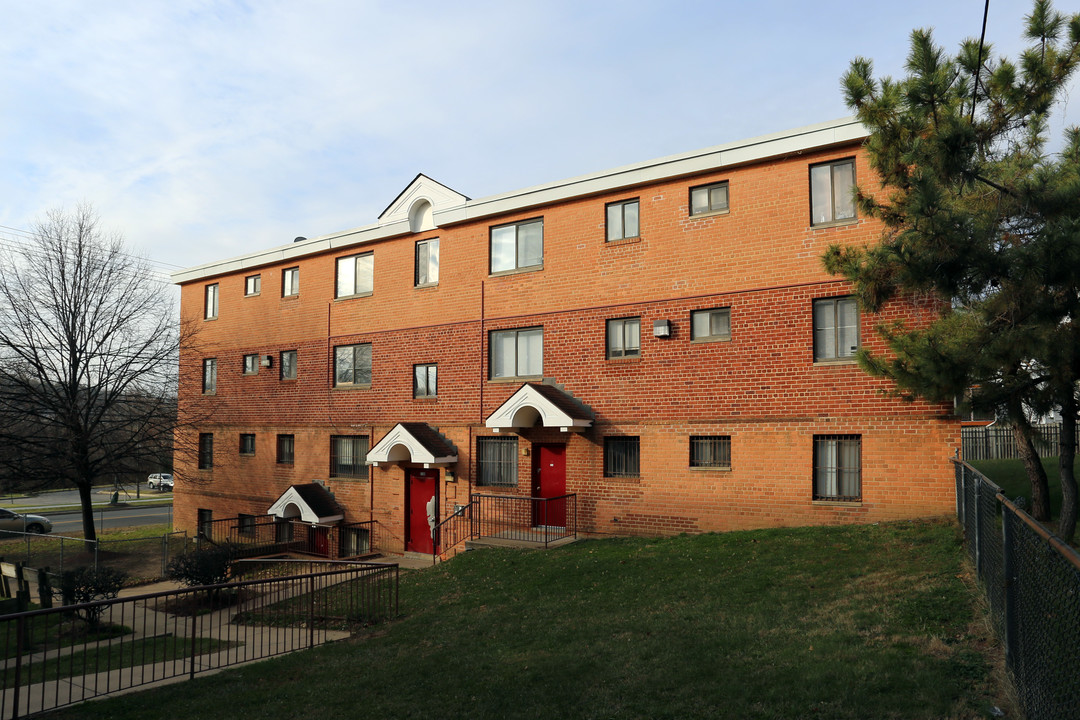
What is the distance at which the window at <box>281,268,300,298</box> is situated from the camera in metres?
26.3

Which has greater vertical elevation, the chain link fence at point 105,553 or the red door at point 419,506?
the red door at point 419,506

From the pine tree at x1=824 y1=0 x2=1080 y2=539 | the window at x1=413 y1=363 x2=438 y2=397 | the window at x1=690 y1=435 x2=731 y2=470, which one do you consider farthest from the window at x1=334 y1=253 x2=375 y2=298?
the pine tree at x1=824 y1=0 x2=1080 y2=539

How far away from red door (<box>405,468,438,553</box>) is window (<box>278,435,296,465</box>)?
5840 millimetres

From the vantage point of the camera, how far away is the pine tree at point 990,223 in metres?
9.66

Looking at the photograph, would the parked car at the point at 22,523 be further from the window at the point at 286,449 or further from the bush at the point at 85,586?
the bush at the point at 85,586

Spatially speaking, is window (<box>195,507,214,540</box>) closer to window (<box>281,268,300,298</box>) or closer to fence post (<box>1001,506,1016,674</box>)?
window (<box>281,268,300,298</box>)

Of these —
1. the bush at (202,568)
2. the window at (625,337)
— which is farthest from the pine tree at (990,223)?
the bush at (202,568)

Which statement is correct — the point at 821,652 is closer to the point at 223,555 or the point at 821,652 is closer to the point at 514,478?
the point at 514,478

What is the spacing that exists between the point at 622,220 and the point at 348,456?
38.5ft

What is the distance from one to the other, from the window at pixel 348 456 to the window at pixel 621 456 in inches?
334

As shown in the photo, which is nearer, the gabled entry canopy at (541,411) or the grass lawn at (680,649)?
the grass lawn at (680,649)

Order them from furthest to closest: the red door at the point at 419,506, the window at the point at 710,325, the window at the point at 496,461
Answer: the red door at the point at 419,506, the window at the point at 496,461, the window at the point at 710,325

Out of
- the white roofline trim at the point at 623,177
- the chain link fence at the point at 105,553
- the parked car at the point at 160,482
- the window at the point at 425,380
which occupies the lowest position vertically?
the parked car at the point at 160,482

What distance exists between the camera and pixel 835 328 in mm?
15820
